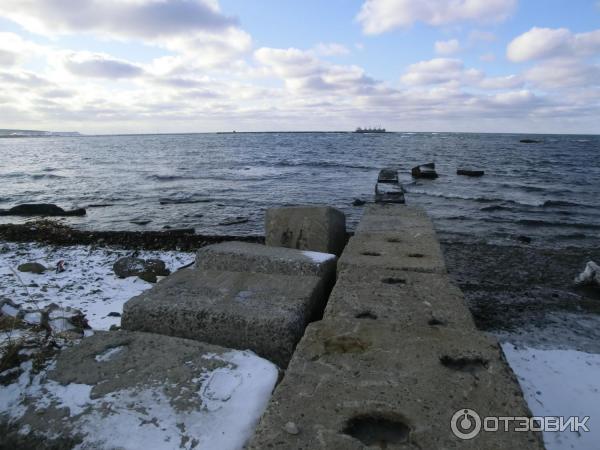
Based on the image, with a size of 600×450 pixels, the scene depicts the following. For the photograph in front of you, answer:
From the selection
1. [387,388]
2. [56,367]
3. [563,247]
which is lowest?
[563,247]

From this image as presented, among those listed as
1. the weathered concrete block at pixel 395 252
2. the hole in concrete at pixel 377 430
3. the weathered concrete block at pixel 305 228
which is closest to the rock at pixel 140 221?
the weathered concrete block at pixel 305 228

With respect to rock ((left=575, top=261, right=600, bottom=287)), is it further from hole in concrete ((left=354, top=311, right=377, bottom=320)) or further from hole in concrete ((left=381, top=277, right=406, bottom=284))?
hole in concrete ((left=354, top=311, right=377, bottom=320))

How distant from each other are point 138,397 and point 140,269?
4.52m

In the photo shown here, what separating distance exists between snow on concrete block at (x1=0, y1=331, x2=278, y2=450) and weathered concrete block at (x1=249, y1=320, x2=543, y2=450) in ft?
0.96

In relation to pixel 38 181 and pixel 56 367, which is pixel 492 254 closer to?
pixel 56 367

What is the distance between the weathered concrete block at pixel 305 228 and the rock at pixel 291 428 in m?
3.68

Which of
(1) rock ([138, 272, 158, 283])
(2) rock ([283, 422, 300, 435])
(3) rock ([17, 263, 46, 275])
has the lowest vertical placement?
(1) rock ([138, 272, 158, 283])

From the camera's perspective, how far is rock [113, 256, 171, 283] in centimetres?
607

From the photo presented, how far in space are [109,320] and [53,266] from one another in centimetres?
329

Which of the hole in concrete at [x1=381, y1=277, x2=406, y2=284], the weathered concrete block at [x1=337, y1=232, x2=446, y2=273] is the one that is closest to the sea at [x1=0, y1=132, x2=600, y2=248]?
the weathered concrete block at [x1=337, y1=232, x2=446, y2=273]

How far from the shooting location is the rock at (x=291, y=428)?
163 cm

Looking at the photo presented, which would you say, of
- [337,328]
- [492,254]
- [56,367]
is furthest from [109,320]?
[492,254]

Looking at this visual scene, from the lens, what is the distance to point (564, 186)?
2098cm

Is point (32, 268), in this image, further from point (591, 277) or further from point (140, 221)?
point (591, 277)
